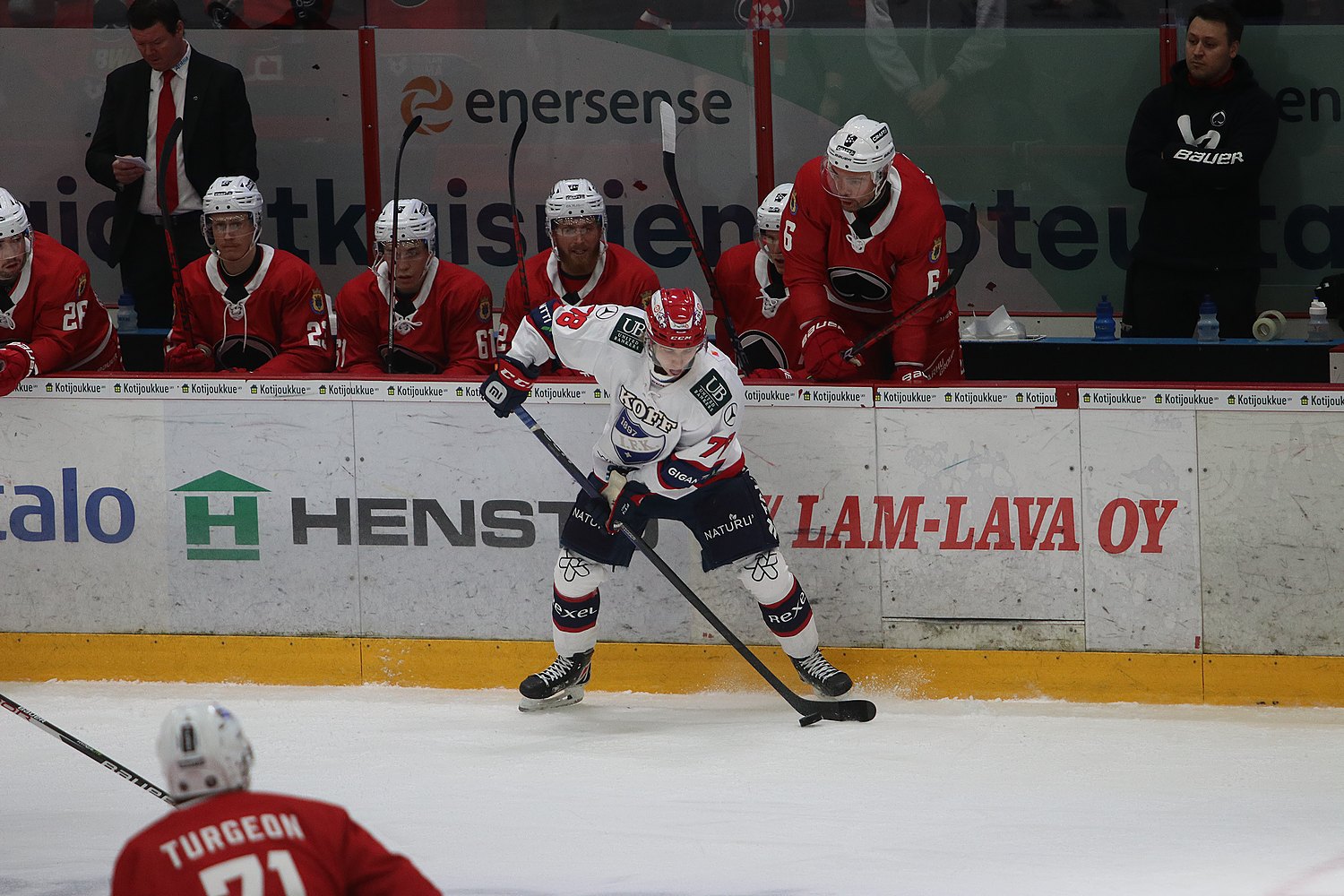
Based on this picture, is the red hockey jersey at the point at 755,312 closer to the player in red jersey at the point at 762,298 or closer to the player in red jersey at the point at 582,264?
the player in red jersey at the point at 762,298

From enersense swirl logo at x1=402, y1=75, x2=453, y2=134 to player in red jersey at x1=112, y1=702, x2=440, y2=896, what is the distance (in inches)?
175

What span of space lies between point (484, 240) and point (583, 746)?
97.5 inches

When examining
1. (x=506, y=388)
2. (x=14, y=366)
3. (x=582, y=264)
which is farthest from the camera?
(x=582, y=264)

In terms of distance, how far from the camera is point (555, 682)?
4.77m

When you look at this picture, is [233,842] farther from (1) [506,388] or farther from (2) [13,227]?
(2) [13,227]

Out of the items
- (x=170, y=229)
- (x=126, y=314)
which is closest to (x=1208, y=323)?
(x=170, y=229)

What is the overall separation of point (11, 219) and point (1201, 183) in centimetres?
369

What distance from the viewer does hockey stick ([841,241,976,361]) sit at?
16.0 feet

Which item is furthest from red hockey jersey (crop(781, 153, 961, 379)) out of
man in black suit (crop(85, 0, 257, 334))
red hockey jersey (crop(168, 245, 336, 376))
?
man in black suit (crop(85, 0, 257, 334))

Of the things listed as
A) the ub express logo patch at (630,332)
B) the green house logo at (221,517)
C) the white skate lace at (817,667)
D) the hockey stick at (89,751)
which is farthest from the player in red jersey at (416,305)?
the hockey stick at (89,751)

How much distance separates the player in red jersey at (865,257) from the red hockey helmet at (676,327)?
58 centimetres

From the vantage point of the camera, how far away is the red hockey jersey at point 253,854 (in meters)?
2.12

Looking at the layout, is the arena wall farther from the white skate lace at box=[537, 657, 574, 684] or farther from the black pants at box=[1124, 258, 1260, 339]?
the black pants at box=[1124, 258, 1260, 339]

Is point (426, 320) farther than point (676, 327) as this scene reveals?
Yes
